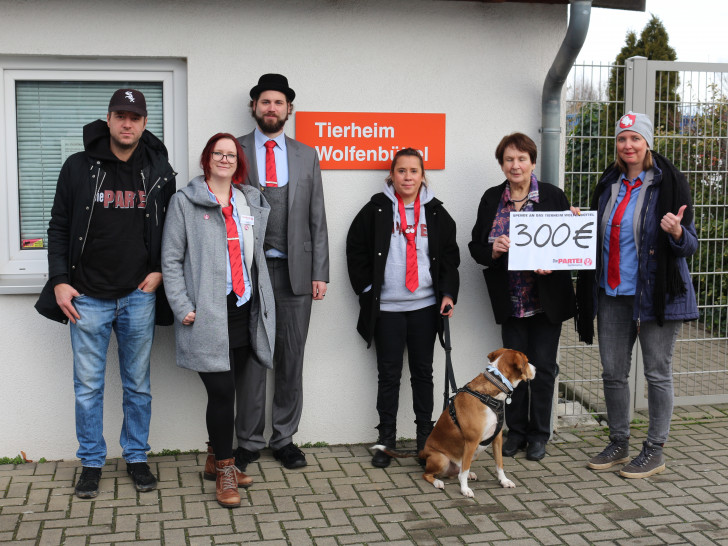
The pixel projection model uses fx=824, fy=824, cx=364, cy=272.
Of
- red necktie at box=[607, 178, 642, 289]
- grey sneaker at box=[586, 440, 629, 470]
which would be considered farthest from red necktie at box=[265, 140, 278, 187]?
grey sneaker at box=[586, 440, 629, 470]

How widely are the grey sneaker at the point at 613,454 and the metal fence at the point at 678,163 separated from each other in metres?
0.96

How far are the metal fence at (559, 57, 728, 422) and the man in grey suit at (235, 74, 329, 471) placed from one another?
2.10m

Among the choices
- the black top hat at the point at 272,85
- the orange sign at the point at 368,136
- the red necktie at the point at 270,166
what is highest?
the black top hat at the point at 272,85

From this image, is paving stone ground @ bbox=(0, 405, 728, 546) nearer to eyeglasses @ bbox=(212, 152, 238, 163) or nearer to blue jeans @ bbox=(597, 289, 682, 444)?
blue jeans @ bbox=(597, 289, 682, 444)

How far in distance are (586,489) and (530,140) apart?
2.26m

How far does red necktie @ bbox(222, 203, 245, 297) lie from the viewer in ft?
15.9

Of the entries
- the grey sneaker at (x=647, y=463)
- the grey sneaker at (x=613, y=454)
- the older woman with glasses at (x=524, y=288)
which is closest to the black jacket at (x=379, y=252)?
the older woman with glasses at (x=524, y=288)

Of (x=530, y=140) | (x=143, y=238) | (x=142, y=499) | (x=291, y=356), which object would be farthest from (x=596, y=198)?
(x=142, y=499)

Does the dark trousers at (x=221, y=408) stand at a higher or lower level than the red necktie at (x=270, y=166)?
lower

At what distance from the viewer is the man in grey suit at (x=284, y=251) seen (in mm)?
5312

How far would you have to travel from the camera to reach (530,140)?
17.9ft

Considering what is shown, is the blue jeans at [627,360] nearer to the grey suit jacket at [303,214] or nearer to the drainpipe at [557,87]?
the drainpipe at [557,87]

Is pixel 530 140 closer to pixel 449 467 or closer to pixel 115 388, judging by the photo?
pixel 449 467

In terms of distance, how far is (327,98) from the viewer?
5.70m
